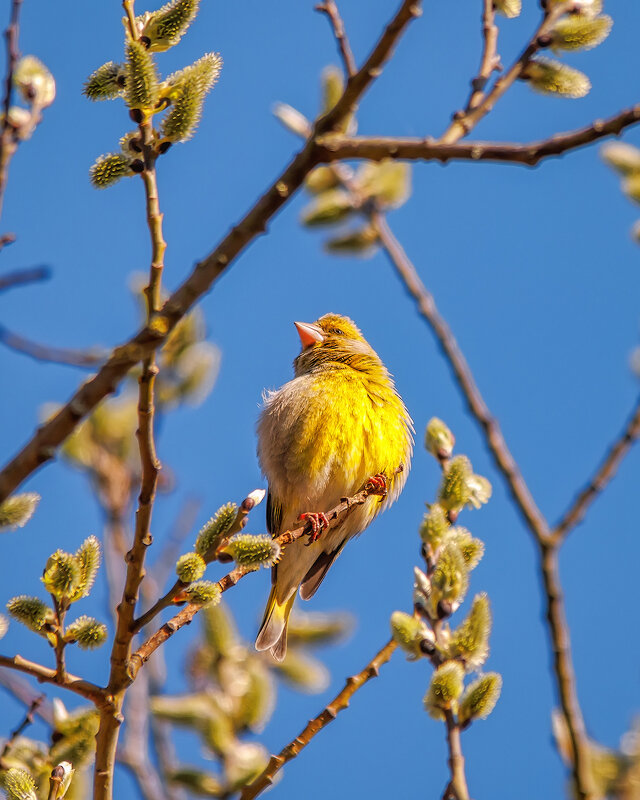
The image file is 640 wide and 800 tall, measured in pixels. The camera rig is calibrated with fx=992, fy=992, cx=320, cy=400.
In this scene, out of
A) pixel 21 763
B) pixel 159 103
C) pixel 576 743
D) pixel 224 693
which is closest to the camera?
pixel 576 743

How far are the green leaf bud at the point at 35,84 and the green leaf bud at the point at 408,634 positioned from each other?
171 centimetres

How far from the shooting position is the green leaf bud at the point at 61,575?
2.67 meters

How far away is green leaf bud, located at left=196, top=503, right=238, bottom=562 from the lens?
2893 millimetres

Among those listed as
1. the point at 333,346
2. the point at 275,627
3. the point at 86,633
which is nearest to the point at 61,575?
the point at 86,633

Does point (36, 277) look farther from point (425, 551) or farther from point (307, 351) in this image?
point (307, 351)

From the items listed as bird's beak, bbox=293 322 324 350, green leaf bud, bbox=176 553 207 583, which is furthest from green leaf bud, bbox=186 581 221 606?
bird's beak, bbox=293 322 324 350

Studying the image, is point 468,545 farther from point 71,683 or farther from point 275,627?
point 275,627

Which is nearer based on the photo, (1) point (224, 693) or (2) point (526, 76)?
(2) point (526, 76)

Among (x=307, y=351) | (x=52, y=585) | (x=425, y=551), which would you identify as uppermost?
(x=307, y=351)

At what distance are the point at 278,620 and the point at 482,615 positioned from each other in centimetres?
298

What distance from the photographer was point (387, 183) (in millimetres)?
3711

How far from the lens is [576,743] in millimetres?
1706

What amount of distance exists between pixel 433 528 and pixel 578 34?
1.48m

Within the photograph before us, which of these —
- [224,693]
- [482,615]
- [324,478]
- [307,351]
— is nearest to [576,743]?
[482,615]
